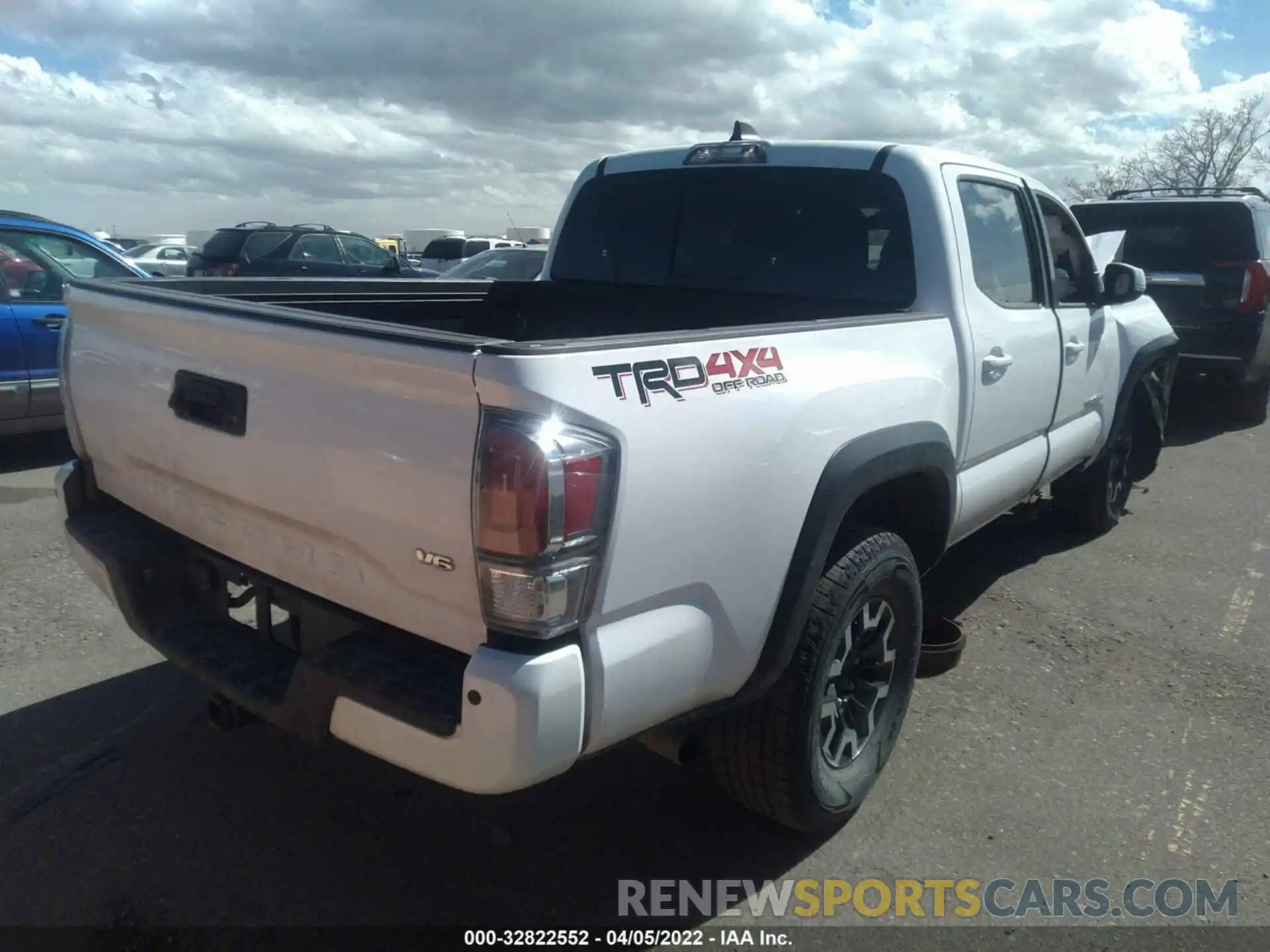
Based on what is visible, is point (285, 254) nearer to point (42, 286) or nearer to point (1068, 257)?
point (42, 286)

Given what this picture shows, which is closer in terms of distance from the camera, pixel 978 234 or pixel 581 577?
pixel 581 577

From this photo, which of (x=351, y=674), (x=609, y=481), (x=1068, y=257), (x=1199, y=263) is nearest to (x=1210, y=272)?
(x=1199, y=263)

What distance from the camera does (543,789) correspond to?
3305mm

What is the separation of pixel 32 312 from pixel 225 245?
8652 millimetres

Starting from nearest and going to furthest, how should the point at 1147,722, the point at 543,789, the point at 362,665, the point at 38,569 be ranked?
the point at 362,665 < the point at 543,789 < the point at 1147,722 < the point at 38,569

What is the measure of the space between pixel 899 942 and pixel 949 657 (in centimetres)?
168

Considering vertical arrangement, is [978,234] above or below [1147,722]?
above

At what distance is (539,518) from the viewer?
1991 millimetres

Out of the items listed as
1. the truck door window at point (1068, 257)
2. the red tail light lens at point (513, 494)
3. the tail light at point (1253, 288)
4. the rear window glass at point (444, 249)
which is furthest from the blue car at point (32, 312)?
the rear window glass at point (444, 249)

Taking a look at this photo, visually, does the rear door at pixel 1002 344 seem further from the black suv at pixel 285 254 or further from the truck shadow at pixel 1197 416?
the black suv at pixel 285 254

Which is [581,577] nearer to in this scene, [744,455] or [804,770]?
[744,455]

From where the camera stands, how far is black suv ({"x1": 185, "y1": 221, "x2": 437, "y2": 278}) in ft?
48.7

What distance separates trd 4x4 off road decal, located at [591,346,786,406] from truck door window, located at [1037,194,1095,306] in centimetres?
275

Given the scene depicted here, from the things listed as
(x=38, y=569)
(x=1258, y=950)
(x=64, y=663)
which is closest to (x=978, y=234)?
Answer: (x=1258, y=950)
